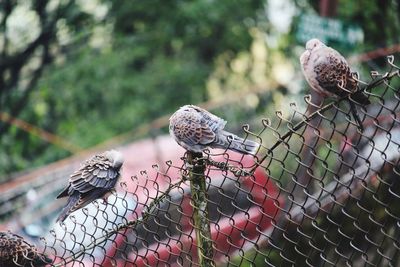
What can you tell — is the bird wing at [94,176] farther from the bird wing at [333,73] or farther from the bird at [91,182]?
the bird wing at [333,73]

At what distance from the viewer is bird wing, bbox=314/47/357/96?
4664 millimetres

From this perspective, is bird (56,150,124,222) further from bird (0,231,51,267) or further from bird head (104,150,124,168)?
bird (0,231,51,267)

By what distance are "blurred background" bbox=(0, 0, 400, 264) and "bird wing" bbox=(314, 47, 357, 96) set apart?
3.56 metres

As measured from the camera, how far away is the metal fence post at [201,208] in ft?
13.0

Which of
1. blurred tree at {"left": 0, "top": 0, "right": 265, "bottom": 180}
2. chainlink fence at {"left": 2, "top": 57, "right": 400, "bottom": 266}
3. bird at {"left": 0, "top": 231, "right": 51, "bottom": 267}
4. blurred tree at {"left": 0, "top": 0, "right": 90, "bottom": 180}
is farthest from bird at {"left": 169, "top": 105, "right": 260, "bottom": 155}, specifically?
blurred tree at {"left": 0, "top": 0, "right": 265, "bottom": 180}

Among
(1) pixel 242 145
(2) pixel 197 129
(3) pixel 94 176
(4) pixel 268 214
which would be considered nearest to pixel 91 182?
(3) pixel 94 176

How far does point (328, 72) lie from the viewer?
4863mm

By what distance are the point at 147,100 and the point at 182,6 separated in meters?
2.17

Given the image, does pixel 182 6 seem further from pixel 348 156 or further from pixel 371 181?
pixel 371 181

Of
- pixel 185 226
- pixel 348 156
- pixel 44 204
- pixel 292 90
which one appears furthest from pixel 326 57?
pixel 292 90

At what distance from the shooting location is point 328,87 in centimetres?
482

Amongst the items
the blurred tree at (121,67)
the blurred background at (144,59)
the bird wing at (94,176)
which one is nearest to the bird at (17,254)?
the bird wing at (94,176)

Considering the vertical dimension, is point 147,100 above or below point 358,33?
below

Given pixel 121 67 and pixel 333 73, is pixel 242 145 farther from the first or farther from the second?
pixel 121 67
